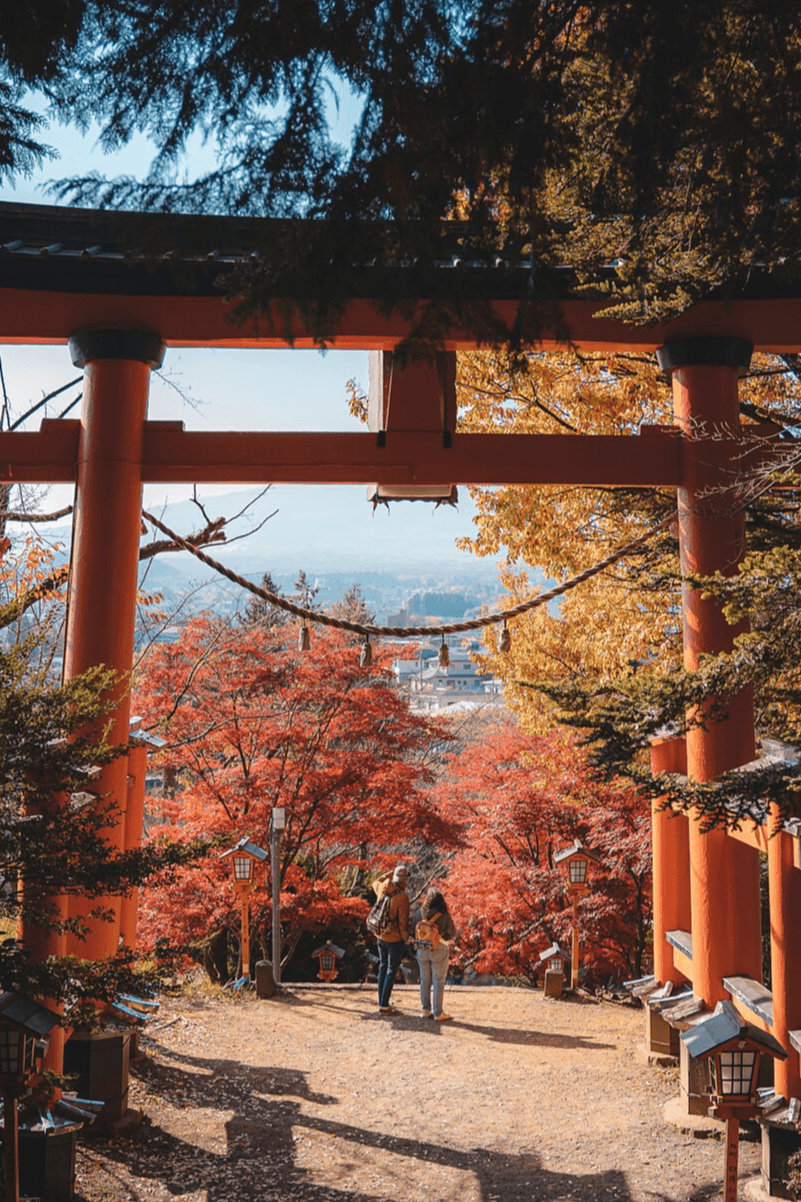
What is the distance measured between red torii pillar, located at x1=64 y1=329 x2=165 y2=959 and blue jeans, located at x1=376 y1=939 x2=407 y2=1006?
8.38ft

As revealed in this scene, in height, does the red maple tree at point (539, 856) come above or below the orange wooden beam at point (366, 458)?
below

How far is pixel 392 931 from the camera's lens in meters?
6.87

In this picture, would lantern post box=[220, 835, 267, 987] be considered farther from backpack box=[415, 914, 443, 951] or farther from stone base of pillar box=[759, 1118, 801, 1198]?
stone base of pillar box=[759, 1118, 801, 1198]

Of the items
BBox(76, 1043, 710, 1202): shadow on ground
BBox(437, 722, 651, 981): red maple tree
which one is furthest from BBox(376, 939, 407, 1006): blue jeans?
BBox(437, 722, 651, 981): red maple tree

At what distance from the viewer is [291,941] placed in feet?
36.9

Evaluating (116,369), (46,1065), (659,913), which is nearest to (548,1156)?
(659,913)

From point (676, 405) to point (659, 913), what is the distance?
3029 mm

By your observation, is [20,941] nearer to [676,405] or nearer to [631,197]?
[631,197]

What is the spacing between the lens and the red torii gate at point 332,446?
4984 mm

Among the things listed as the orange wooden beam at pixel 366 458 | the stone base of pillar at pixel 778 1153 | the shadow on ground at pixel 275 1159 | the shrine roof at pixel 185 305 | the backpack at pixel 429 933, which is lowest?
the shadow on ground at pixel 275 1159

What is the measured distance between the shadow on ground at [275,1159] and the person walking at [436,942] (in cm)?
164

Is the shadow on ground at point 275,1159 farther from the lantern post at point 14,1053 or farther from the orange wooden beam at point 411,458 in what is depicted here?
the orange wooden beam at point 411,458

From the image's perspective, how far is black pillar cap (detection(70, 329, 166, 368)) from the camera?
16.7ft

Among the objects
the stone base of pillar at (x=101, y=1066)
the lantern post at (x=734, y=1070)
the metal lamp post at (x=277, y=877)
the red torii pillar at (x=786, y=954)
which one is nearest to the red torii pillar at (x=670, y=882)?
the red torii pillar at (x=786, y=954)
